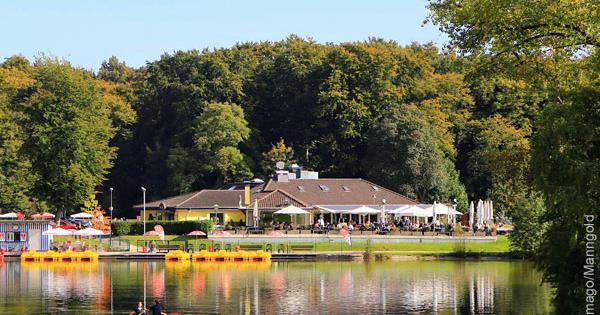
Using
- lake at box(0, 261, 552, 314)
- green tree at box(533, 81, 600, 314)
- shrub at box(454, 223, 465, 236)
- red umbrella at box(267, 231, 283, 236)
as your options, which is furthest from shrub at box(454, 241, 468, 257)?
green tree at box(533, 81, 600, 314)

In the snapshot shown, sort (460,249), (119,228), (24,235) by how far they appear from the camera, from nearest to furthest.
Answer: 1. (460,249)
2. (24,235)
3. (119,228)

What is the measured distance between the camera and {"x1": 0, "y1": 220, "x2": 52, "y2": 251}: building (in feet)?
243

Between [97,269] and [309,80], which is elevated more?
[309,80]

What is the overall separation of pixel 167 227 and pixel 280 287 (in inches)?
1222

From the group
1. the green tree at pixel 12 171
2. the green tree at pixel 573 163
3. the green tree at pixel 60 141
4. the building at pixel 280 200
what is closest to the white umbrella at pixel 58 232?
the green tree at pixel 60 141

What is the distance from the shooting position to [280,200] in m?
87.3

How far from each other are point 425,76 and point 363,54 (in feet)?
21.3

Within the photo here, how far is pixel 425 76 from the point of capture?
105812mm

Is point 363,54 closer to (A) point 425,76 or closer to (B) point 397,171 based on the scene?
(A) point 425,76

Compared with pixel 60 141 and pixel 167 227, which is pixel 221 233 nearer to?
pixel 167 227

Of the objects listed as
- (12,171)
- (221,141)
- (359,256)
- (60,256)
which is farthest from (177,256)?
(221,141)

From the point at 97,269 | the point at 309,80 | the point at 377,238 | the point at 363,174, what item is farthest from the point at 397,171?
the point at 97,269

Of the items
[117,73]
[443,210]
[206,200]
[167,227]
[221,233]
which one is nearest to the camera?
[221,233]

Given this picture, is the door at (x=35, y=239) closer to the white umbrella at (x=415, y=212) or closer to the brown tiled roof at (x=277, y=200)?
the brown tiled roof at (x=277, y=200)
